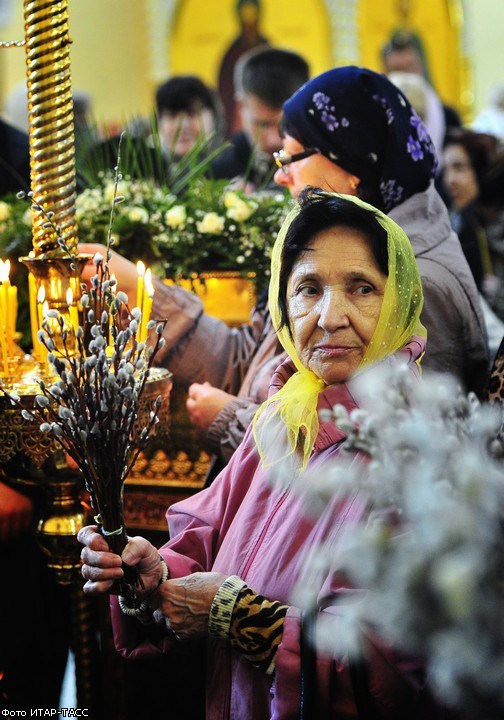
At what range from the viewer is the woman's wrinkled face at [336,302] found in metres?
1.95

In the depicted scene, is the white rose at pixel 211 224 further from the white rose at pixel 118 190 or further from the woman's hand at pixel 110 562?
the woman's hand at pixel 110 562

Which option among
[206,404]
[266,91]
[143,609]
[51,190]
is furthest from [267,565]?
[266,91]

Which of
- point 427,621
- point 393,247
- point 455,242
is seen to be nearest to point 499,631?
point 427,621

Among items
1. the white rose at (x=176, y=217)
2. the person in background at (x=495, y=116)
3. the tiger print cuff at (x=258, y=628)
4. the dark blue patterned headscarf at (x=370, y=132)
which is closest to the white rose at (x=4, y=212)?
the white rose at (x=176, y=217)

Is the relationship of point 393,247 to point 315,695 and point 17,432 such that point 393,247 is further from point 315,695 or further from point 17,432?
point 17,432

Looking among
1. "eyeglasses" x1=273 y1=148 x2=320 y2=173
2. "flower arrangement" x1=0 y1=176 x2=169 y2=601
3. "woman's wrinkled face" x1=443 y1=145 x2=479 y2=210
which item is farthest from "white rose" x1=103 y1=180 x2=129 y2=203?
"woman's wrinkled face" x1=443 y1=145 x2=479 y2=210

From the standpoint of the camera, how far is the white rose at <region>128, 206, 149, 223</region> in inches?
131

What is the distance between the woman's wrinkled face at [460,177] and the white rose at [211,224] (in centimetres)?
258

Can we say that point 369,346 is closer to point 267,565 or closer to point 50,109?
point 267,565

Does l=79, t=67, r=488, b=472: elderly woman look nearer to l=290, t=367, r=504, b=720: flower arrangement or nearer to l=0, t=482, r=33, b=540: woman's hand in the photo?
l=0, t=482, r=33, b=540: woman's hand

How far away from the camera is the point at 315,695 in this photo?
1.76 metres

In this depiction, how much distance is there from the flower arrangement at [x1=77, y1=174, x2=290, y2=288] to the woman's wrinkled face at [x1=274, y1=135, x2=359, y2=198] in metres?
0.57

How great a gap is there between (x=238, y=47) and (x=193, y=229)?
1133 centimetres

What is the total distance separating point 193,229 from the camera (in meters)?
3.36
